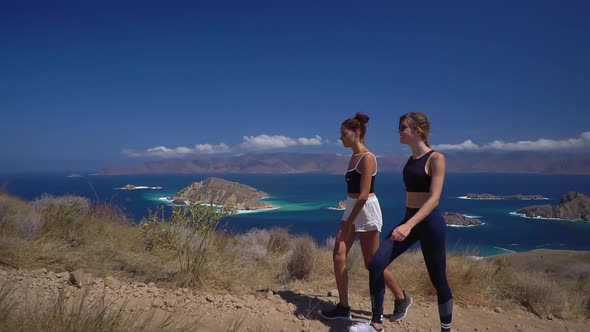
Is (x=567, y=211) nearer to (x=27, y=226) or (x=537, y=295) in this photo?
(x=537, y=295)

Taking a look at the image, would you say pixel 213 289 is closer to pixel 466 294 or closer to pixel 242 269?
pixel 242 269

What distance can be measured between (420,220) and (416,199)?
0.25 meters

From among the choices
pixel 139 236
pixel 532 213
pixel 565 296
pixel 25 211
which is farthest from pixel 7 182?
pixel 532 213

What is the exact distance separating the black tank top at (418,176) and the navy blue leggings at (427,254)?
0.19m

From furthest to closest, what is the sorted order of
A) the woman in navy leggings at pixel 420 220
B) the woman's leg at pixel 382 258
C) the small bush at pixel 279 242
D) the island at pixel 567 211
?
the island at pixel 567 211, the small bush at pixel 279 242, the woman's leg at pixel 382 258, the woman in navy leggings at pixel 420 220

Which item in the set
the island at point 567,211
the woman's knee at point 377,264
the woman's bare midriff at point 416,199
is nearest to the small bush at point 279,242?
the woman's knee at point 377,264

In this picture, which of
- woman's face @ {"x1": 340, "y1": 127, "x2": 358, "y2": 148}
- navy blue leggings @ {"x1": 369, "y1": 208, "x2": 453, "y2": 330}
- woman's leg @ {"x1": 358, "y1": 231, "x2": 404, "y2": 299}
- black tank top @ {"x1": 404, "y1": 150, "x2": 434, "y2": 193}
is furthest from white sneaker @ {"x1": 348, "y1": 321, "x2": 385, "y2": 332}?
woman's face @ {"x1": 340, "y1": 127, "x2": 358, "y2": 148}

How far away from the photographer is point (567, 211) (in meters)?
79.0

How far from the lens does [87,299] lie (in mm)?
3531

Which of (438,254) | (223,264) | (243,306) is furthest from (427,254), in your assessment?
(223,264)

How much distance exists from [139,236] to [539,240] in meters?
64.2

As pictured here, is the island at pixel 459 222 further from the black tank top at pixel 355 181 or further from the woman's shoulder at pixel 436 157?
the woman's shoulder at pixel 436 157

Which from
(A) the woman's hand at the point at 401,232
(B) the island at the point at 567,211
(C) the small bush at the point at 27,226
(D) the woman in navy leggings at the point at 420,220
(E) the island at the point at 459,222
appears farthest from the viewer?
(B) the island at the point at 567,211

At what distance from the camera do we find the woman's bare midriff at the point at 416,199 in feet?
10.4
